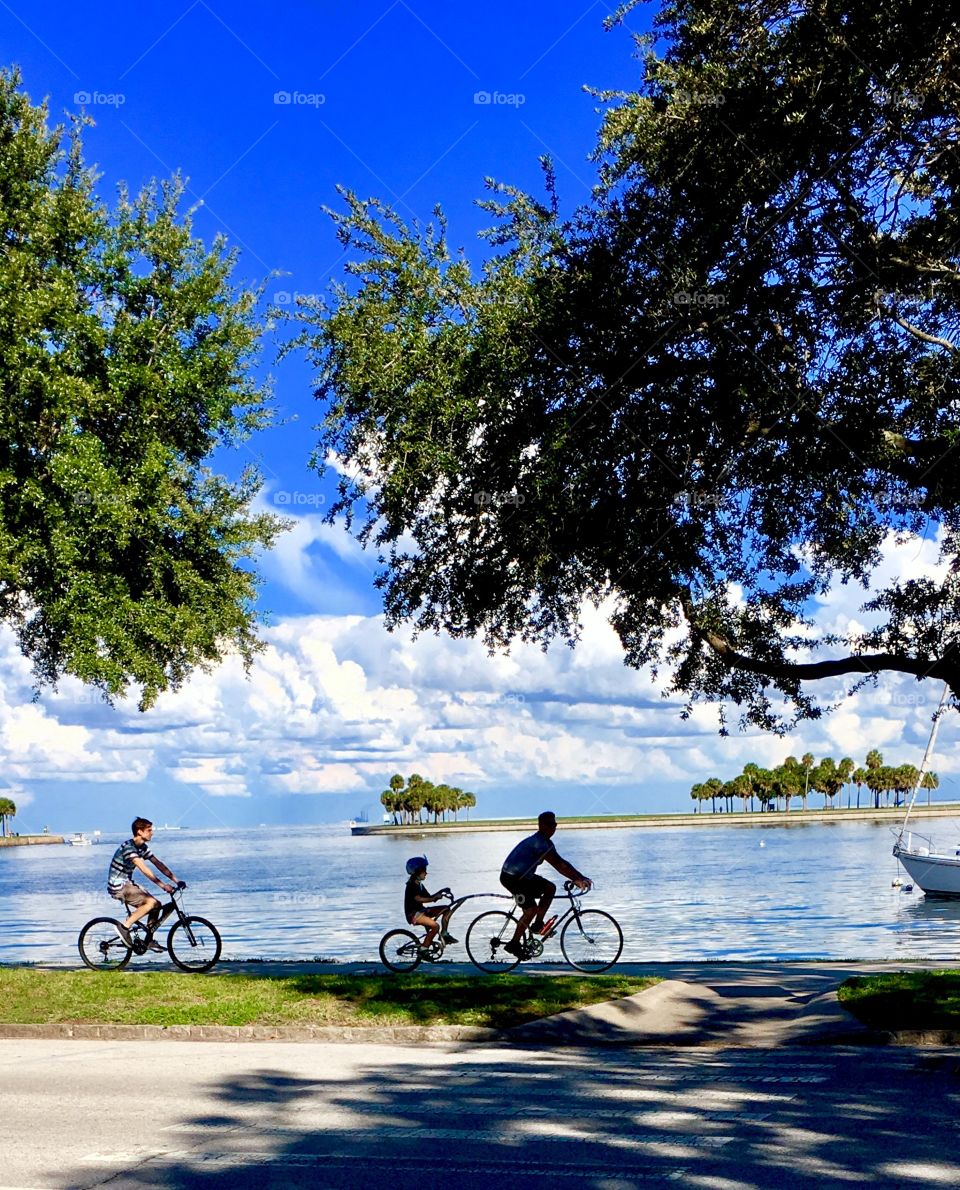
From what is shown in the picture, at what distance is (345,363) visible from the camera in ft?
55.7

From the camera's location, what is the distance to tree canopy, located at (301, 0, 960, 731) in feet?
41.8

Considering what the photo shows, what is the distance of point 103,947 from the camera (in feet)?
63.5

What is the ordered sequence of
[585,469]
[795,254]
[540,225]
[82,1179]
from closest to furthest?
[82,1179], [795,254], [585,469], [540,225]

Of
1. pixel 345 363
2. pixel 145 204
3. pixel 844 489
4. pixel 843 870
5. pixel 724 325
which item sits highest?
pixel 145 204

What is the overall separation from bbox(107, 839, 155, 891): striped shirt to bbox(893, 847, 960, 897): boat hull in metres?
39.7

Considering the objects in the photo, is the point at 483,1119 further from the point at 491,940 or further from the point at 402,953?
the point at 402,953

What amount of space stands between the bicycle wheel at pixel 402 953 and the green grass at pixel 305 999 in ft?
5.94

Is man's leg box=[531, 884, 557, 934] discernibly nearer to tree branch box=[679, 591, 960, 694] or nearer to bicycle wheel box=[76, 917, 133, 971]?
tree branch box=[679, 591, 960, 694]

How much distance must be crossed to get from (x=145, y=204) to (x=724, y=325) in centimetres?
1166

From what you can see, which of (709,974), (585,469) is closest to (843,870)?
(709,974)

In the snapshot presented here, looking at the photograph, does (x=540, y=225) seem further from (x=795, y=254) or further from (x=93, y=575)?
(x=93, y=575)

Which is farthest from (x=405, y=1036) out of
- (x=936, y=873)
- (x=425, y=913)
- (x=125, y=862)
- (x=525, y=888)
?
(x=936, y=873)

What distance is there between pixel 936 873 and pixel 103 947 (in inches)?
1576

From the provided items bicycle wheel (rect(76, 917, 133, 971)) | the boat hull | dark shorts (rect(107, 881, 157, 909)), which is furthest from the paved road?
the boat hull
